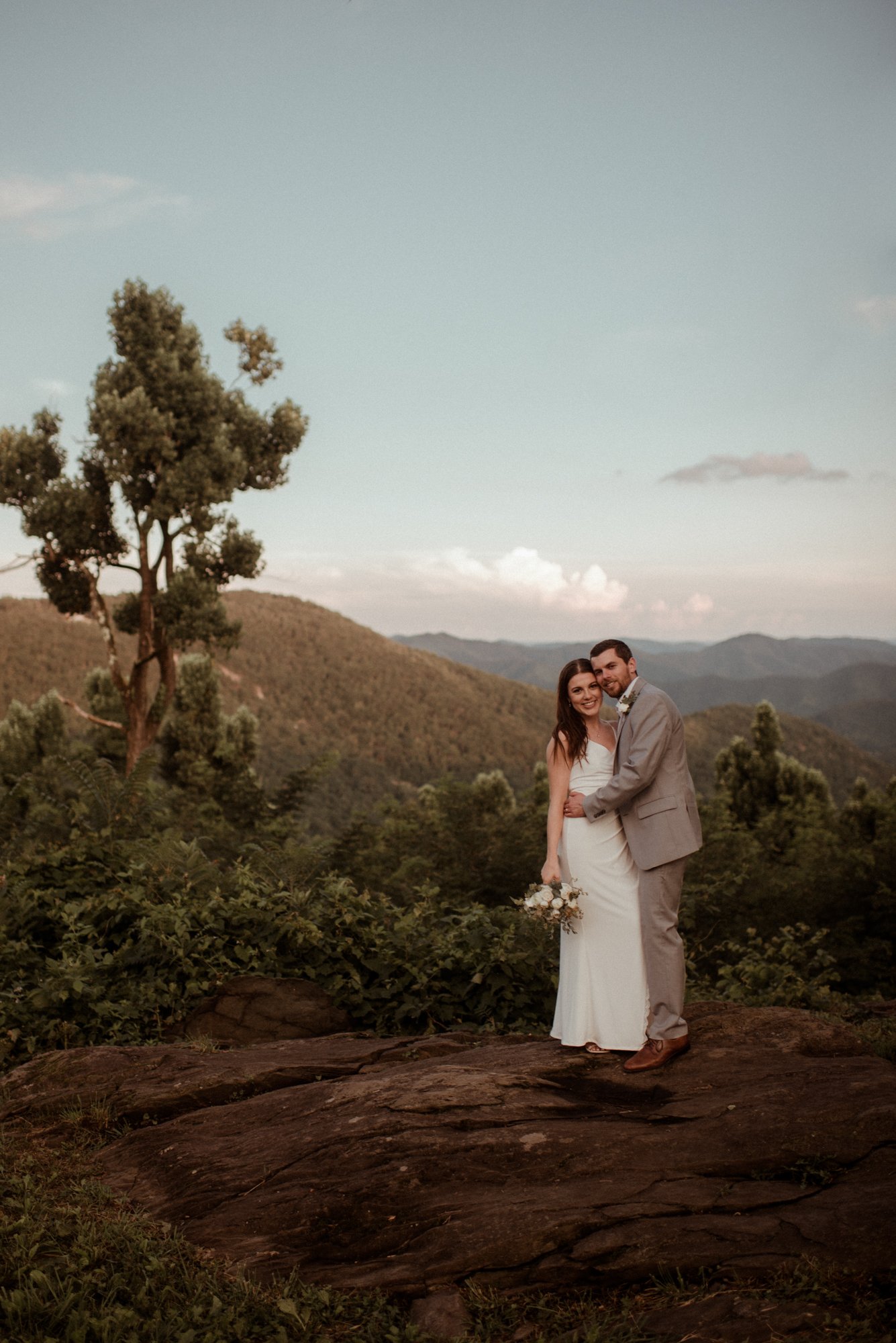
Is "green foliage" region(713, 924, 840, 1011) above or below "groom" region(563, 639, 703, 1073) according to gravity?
below

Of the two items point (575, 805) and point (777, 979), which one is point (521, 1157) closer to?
point (575, 805)

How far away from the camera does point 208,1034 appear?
704 centimetres

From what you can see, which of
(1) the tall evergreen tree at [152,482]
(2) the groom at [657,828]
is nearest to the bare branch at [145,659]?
(1) the tall evergreen tree at [152,482]

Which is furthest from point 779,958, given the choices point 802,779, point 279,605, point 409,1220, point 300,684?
point 279,605

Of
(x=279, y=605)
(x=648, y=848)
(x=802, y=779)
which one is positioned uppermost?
(x=279, y=605)

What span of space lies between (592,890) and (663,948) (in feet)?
1.93

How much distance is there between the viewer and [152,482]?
16.7 meters

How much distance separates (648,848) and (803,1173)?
6.18 feet

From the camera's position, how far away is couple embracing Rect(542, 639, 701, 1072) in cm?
546

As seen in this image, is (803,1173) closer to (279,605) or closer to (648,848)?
(648,848)

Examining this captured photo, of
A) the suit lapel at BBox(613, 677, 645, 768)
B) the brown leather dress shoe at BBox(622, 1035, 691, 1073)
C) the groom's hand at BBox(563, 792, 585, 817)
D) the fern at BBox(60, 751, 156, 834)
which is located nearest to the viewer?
the brown leather dress shoe at BBox(622, 1035, 691, 1073)

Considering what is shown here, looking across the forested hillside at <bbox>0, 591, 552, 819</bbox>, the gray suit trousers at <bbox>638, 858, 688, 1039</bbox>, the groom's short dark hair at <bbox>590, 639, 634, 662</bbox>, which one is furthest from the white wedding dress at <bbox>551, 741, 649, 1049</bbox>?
the forested hillside at <bbox>0, 591, 552, 819</bbox>

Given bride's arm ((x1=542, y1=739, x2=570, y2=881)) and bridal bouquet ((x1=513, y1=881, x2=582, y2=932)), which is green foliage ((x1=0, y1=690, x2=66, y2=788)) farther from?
bridal bouquet ((x1=513, y1=881, x2=582, y2=932))

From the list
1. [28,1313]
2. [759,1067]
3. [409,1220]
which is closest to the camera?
[28,1313]
